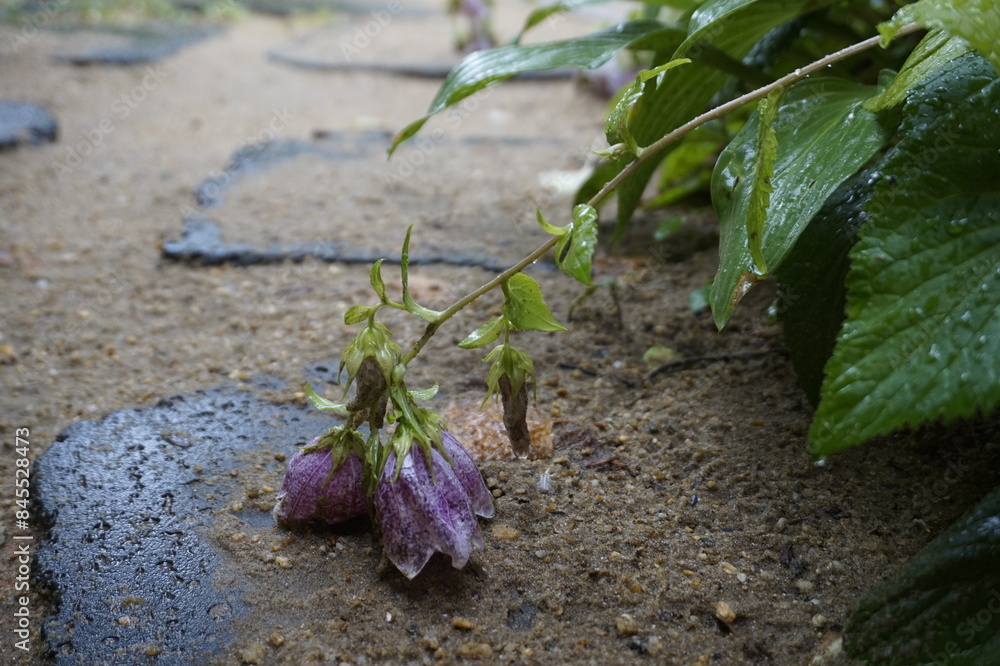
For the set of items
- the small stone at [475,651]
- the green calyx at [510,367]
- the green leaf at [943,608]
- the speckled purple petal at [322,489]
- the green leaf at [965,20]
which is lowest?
the small stone at [475,651]

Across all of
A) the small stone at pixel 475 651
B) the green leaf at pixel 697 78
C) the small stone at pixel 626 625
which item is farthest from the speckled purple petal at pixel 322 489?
the green leaf at pixel 697 78

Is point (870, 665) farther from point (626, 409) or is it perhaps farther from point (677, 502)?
point (626, 409)

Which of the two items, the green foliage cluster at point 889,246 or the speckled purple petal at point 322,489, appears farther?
the speckled purple petal at point 322,489

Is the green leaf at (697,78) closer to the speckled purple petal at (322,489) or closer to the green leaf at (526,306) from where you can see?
the green leaf at (526,306)

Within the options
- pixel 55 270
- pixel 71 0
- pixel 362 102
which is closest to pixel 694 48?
pixel 55 270

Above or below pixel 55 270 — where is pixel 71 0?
above

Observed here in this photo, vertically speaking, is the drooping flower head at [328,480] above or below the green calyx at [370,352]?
below

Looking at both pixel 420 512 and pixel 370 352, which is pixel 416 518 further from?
pixel 370 352

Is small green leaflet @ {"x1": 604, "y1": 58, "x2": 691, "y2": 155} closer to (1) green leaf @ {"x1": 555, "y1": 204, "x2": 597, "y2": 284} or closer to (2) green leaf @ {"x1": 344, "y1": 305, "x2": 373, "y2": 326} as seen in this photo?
(1) green leaf @ {"x1": 555, "y1": 204, "x2": 597, "y2": 284}
